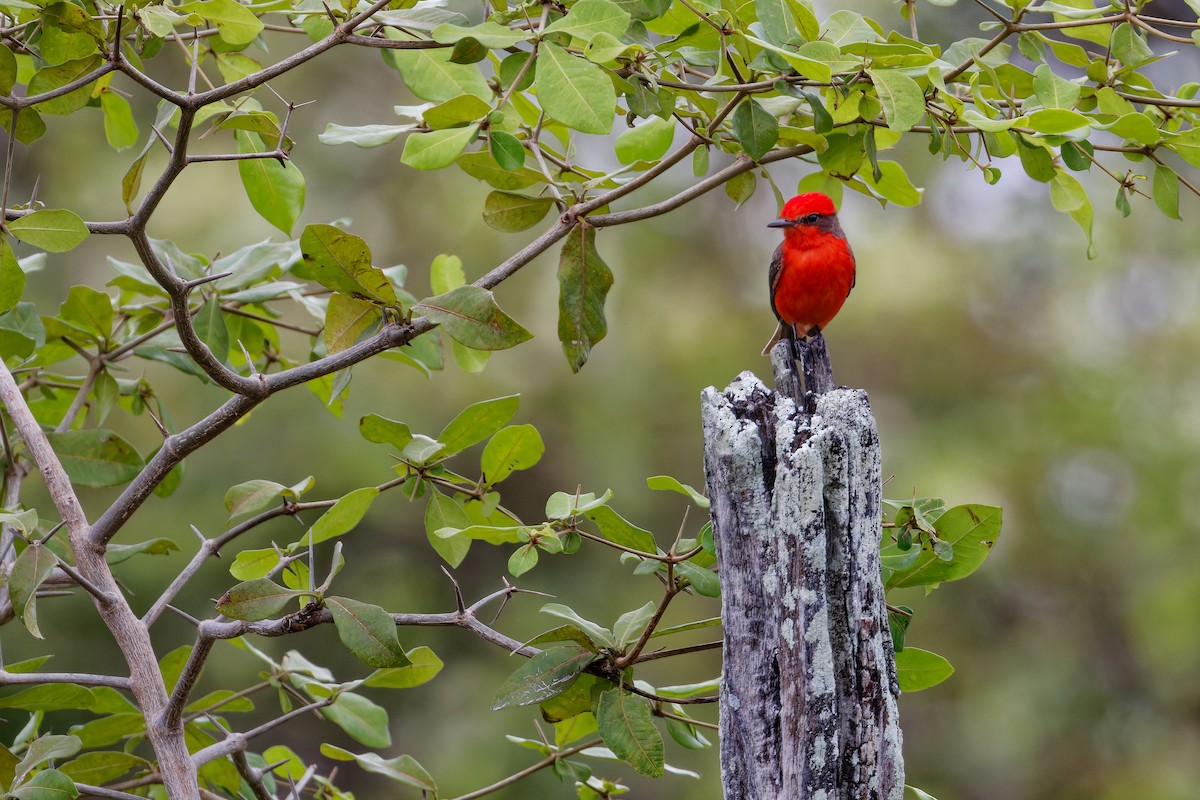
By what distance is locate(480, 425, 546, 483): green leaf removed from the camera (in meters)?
1.88

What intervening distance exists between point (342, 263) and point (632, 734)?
852 mm

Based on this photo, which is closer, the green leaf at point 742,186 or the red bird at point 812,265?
the green leaf at point 742,186

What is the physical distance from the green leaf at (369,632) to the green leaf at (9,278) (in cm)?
65

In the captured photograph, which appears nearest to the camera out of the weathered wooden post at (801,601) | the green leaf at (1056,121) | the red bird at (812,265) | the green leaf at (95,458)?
the weathered wooden post at (801,601)

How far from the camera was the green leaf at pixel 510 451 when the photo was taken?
1.88 meters

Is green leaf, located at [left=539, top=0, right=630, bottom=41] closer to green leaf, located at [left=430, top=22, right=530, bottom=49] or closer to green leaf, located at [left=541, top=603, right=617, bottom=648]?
green leaf, located at [left=430, top=22, right=530, bottom=49]

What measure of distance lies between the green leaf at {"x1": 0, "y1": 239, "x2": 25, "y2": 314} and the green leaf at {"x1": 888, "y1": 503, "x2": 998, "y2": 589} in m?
1.40

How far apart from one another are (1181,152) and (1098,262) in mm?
5956

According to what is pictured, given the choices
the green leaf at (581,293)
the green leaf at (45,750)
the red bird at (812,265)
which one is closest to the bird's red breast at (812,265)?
the red bird at (812,265)

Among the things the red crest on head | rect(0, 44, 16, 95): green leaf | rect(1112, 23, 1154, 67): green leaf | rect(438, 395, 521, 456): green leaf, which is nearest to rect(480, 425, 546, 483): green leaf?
rect(438, 395, 521, 456): green leaf

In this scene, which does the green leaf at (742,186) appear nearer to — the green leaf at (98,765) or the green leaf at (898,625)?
the green leaf at (898,625)

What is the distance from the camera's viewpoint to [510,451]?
1896 millimetres

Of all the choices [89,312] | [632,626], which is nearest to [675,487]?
[632,626]

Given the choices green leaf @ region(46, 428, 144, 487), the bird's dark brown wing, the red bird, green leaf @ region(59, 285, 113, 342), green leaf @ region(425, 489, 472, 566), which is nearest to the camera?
green leaf @ region(425, 489, 472, 566)
